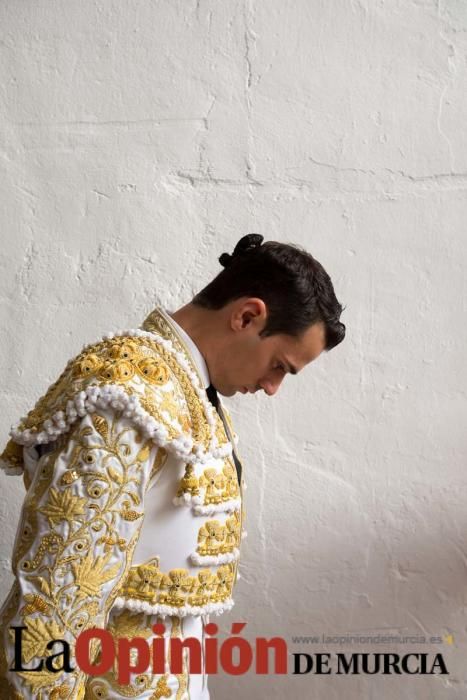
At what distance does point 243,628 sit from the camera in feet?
6.95

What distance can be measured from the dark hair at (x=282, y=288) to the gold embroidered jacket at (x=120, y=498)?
0.12 meters

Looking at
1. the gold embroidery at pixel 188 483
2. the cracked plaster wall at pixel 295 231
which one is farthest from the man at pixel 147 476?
the cracked plaster wall at pixel 295 231

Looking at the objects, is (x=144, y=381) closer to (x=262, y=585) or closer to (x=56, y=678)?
(x=56, y=678)

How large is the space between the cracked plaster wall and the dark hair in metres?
0.73

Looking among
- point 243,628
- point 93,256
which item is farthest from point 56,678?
point 93,256

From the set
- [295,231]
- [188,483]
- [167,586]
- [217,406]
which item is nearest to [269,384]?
[217,406]

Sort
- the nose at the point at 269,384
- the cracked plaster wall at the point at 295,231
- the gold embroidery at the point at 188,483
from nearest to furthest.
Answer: the gold embroidery at the point at 188,483
the nose at the point at 269,384
the cracked plaster wall at the point at 295,231

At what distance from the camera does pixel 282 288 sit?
4.50 ft

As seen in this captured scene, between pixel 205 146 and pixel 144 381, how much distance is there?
103 centimetres

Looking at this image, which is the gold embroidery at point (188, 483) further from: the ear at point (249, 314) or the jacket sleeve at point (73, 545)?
the ear at point (249, 314)

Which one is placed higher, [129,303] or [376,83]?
[376,83]

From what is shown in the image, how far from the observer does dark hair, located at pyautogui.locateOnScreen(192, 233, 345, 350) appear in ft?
4.50

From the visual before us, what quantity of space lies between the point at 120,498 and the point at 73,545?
8 cm

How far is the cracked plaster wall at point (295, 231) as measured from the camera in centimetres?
212
